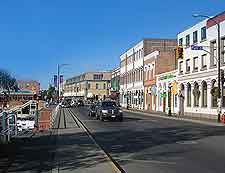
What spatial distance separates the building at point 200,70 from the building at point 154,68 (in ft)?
47.8

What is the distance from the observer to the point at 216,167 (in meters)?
13.0

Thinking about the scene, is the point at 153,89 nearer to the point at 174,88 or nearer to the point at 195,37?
the point at 174,88

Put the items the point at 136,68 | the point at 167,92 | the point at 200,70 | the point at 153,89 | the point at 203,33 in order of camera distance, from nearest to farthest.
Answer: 1. the point at 200,70
2. the point at 203,33
3. the point at 167,92
4. the point at 153,89
5. the point at 136,68

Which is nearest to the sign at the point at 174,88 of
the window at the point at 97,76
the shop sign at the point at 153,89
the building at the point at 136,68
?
the shop sign at the point at 153,89

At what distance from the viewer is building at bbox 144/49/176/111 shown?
269 ft

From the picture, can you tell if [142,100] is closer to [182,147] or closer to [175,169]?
[182,147]

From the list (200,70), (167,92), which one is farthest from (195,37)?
(167,92)

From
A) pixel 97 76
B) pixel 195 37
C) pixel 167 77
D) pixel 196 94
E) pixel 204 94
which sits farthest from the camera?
pixel 97 76

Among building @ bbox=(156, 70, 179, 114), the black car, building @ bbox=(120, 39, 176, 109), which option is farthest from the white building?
the black car

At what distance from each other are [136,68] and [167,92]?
30296 mm

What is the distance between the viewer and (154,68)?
83750 millimetres

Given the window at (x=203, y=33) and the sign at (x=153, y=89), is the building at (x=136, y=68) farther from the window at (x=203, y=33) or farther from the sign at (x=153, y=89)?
the window at (x=203, y=33)

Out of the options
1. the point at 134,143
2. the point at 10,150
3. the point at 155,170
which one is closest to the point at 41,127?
the point at 134,143

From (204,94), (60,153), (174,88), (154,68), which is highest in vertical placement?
(154,68)
